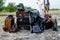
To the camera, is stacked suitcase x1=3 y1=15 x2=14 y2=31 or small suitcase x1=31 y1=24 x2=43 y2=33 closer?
small suitcase x1=31 y1=24 x2=43 y2=33

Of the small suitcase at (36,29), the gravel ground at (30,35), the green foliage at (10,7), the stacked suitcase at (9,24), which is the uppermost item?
the green foliage at (10,7)

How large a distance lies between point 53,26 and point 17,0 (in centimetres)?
318

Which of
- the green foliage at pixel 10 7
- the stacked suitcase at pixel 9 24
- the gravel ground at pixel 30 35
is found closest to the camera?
the gravel ground at pixel 30 35

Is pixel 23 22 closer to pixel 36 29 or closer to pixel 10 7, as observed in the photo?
pixel 36 29

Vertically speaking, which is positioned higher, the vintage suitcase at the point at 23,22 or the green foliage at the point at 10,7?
the green foliage at the point at 10,7

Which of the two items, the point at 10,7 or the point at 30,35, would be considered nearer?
the point at 30,35

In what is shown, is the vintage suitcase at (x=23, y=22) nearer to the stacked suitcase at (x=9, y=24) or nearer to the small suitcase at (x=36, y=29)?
the stacked suitcase at (x=9, y=24)

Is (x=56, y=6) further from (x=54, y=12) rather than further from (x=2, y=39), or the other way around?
(x=2, y=39)

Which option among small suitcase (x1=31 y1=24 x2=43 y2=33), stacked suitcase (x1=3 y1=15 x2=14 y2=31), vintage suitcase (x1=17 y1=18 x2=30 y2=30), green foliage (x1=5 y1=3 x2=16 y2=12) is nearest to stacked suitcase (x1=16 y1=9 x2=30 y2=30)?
vintage suitcase (x1=17 y1=18 x2=30 y2=30)

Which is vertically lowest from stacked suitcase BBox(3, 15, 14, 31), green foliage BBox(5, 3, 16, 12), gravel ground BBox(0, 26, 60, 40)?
gravel ground BBox(0, 26, 60, 40)

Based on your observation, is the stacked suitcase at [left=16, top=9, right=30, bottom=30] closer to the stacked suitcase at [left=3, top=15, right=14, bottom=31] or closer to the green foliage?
the stacked suitcase at [left=3, top=15, right=14, bottom=31]

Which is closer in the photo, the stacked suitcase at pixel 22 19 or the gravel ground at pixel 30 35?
the gravel ground at pixel 30 35

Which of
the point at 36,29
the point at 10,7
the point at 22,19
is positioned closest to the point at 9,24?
the point at 22,19

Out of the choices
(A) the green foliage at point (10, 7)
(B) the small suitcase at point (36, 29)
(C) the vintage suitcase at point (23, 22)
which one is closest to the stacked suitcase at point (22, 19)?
(C) the vintage suitcase at point (23, 22)
